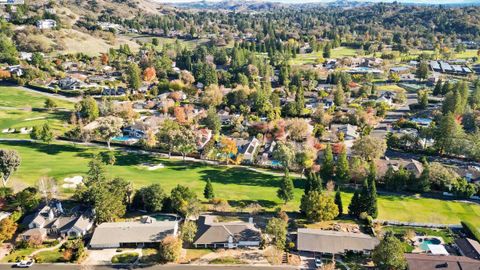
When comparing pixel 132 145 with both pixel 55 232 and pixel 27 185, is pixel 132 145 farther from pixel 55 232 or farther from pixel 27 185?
pixel 55 232

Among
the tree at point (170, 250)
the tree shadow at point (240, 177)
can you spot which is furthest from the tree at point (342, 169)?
the tree at point (170, 250)

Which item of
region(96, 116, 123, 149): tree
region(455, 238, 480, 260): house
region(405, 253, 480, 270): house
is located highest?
region(96, 116, 123, 149): tree

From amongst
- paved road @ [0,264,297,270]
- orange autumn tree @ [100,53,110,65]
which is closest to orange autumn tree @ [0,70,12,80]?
orange autumn tree @ [100,53,110,65]

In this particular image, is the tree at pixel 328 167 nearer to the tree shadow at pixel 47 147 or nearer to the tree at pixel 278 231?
the tree at pixel 278 231

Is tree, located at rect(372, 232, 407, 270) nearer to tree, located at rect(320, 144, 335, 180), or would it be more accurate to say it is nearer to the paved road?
the paved road

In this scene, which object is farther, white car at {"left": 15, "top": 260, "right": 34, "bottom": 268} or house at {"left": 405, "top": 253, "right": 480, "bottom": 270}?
white car at {"left": 15, "top": 260, "right": 34, "bottom": 268}

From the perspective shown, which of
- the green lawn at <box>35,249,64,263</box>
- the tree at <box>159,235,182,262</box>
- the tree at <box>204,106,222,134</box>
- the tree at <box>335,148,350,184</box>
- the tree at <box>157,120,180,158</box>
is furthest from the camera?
the tree at <box>204,106,222,134</box>

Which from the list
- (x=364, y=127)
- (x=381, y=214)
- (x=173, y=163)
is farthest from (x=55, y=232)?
(x=364, y=127)

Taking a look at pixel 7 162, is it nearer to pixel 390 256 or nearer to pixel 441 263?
pixel 390 256
